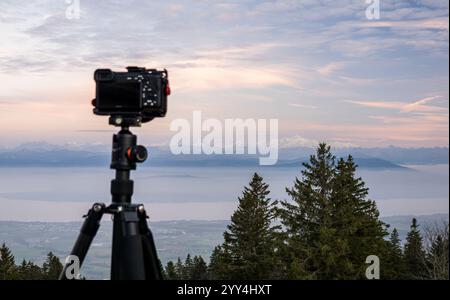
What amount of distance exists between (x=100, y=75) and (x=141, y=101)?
51cm

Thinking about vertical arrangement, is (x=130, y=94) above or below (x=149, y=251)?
above

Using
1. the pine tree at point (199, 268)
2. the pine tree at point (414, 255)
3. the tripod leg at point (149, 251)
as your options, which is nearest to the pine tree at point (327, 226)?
the pine tree at point (414, 255)

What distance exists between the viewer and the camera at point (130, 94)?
5758 mm

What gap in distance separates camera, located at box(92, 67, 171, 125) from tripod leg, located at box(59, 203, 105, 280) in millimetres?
932

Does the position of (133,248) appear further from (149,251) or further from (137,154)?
(137,154)

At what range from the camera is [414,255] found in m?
52.8

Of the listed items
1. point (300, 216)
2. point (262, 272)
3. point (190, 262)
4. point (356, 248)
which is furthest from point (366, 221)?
point (190, 262)

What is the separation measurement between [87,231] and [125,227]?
1.72 ft

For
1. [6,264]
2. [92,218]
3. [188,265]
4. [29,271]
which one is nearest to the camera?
[92,218]

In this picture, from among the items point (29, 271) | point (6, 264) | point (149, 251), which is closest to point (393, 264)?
point (6, 264)

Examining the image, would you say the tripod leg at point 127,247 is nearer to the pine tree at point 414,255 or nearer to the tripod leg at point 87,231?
the tripod leg at point 87,231

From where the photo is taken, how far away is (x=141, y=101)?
5.75m

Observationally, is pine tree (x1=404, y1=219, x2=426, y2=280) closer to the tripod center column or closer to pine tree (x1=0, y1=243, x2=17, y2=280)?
pine tree (x1=0, y1=243, x2=17, y2=280)
